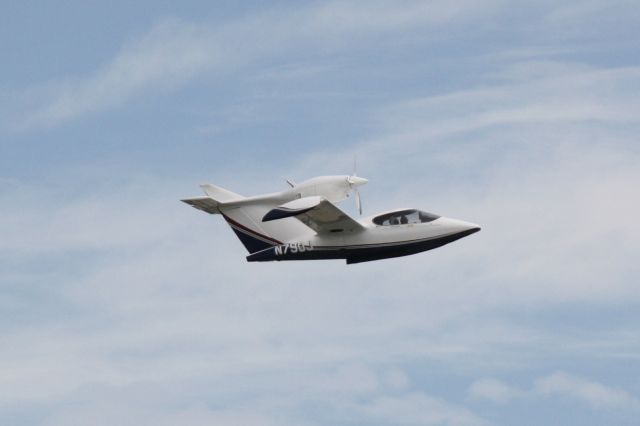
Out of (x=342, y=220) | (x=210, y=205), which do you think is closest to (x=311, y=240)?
(x=342, y=220)

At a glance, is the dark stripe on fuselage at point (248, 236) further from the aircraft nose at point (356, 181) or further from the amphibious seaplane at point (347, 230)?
the aircraft nose at point (356, 181)

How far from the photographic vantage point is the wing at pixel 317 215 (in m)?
66.9

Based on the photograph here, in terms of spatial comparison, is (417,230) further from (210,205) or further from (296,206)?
(210,205)

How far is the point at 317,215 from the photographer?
6981 centimetres

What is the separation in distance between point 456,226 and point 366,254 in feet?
17.4

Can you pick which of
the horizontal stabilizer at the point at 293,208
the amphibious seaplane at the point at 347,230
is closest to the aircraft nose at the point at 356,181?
the amphibious seaplane at the point at 347,230

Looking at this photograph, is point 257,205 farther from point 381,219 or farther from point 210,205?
point 381,219

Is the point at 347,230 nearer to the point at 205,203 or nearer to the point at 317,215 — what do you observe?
the point at 317,215

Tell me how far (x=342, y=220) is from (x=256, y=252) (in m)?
7.05

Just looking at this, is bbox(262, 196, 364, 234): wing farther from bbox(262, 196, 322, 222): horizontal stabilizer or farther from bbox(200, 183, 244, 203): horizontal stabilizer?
bbox(200, 183, 244, 203): horizontal stabilizer

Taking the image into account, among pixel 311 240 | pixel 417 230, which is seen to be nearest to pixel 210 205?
pixel 311 240

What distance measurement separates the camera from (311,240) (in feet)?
236

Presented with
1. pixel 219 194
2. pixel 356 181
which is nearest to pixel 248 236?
pixel 219 194

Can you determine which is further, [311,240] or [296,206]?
[311,240]
